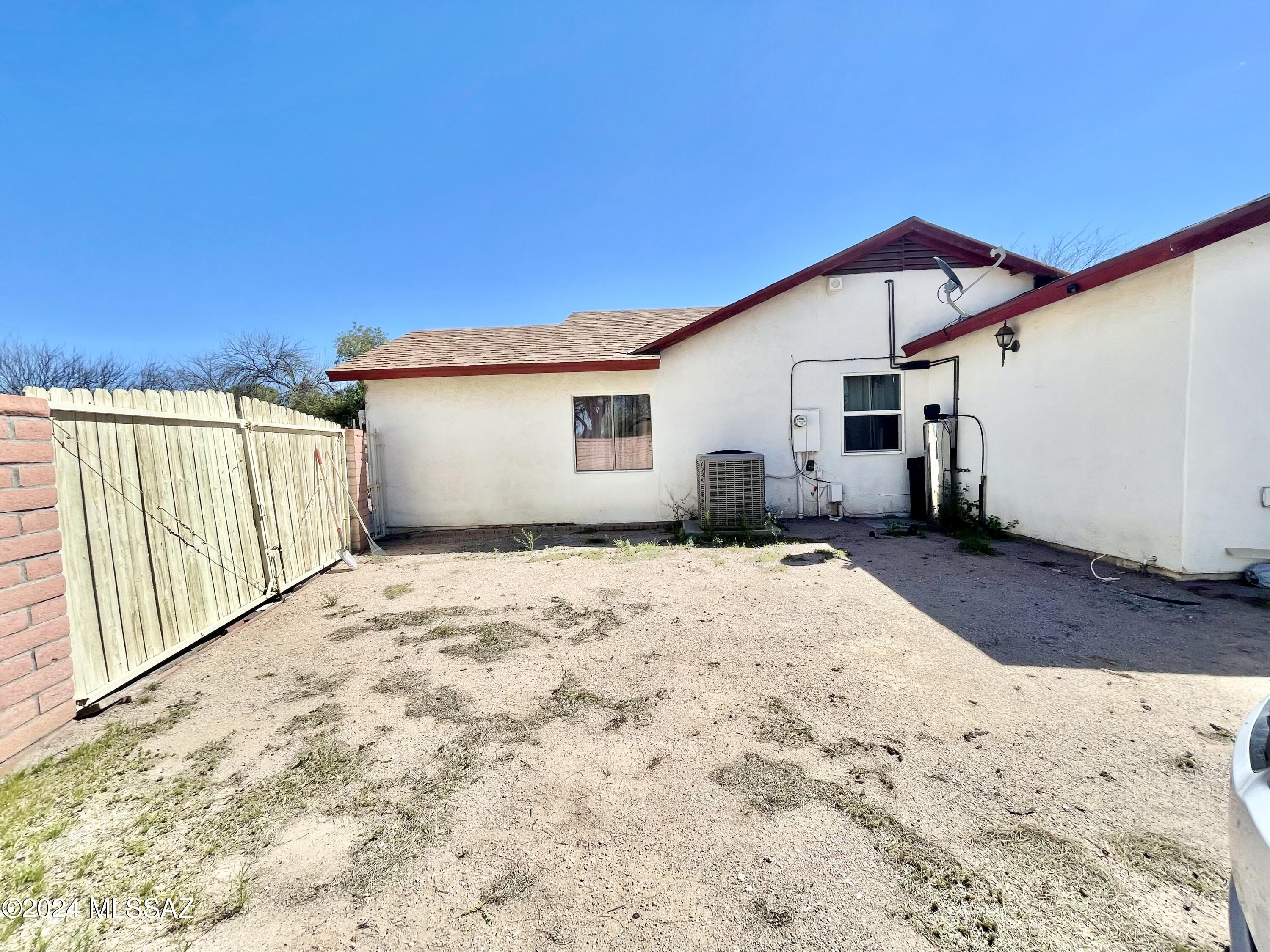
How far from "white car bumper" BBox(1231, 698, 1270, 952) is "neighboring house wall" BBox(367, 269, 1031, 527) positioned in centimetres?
705

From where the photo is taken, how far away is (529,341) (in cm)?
905

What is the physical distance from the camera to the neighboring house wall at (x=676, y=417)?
7.98m

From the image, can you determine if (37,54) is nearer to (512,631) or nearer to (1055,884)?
(512,631)

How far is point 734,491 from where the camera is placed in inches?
283

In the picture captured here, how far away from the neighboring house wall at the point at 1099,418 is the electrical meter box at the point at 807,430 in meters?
2.27

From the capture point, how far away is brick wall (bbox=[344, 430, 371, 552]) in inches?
261

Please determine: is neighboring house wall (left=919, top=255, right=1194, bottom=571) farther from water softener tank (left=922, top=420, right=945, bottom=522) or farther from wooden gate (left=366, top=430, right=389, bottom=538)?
wooden gate (left=366, top=430, right=389, bottom=538)

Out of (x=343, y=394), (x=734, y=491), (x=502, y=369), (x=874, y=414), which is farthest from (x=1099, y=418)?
(x=343, y=394)

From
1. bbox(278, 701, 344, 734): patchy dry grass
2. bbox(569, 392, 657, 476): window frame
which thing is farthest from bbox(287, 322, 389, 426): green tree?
bbox(278, 701, 344, 734): patchy dry grass

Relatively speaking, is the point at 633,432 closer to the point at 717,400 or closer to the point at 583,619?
the point at 717,400

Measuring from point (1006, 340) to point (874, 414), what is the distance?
7.21 feet

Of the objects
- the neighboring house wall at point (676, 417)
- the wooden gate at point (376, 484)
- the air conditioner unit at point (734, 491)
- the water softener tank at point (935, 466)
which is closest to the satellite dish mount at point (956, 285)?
the neighboring house wall at point (676, 417)

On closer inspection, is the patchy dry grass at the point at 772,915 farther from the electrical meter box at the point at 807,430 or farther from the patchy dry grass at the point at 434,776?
the electrical meter box at the point at 807,430

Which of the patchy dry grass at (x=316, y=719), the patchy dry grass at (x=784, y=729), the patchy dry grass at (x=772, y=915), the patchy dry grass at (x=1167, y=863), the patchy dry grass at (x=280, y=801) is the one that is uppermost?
the patchy dry grass at (x=280, y=801)
